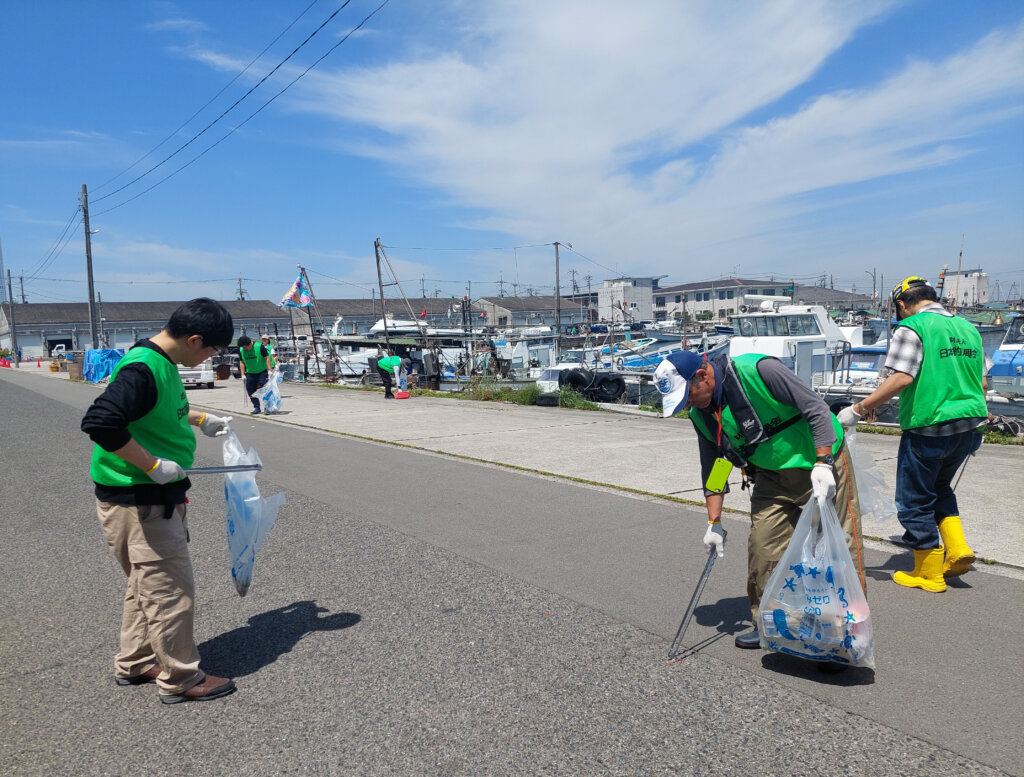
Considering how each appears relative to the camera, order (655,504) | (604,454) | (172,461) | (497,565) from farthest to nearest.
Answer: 1. (604,454)
2. (655,504)
3. (497,565)
4. (172,461)

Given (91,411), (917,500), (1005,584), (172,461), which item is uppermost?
(91,411)

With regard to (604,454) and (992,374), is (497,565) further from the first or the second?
(992,374)

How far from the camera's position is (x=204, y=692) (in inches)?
135

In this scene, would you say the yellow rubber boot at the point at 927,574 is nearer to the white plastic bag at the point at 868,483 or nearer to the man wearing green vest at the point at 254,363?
the white plastic bag at the point at 868,483

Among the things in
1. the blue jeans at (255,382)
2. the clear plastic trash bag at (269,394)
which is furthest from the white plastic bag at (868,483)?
the blue jeans at (255,382)

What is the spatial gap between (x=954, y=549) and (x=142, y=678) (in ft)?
14.9

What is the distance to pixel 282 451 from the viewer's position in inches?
435

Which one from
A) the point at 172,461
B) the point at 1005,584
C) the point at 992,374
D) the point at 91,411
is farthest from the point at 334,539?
the point at 992,374

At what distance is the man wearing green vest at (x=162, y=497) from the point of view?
332 cm

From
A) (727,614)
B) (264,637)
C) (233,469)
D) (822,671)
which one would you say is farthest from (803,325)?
(233,469)

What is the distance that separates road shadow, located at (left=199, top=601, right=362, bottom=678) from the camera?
12.5 feet

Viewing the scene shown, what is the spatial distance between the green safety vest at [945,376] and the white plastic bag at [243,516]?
3.76m

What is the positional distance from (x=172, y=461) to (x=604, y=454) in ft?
22.9

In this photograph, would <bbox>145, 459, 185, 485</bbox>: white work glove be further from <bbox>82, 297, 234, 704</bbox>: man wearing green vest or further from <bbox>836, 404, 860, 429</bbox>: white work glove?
<bbox>836, 404, 860, 429</bbox>: white work glove
